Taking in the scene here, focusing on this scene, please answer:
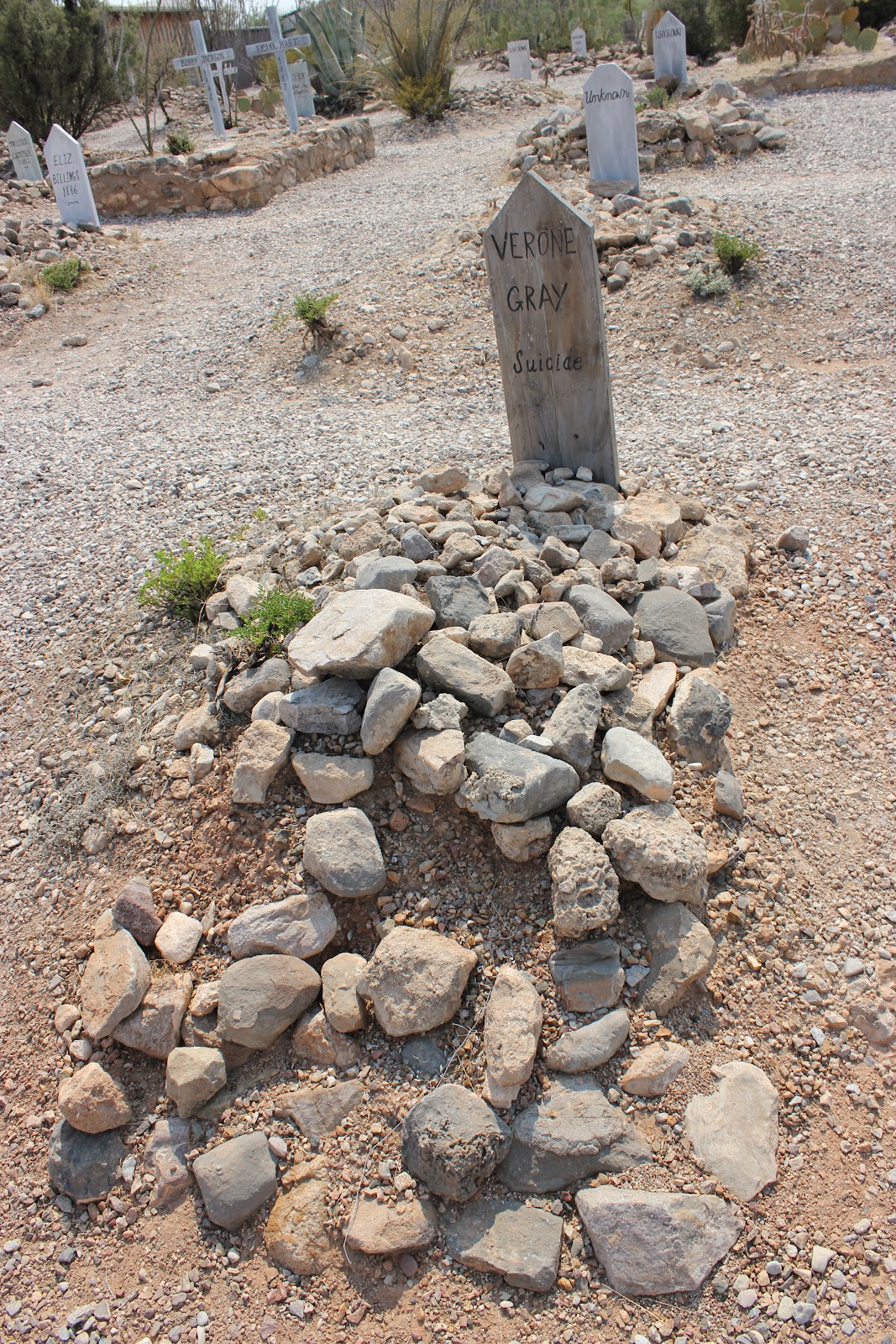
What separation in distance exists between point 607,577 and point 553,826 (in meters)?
1.30

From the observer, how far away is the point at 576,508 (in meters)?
4.06

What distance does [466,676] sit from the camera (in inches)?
114

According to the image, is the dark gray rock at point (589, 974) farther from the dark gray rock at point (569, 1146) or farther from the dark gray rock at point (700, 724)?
the dark gray rock at point (700, 724)

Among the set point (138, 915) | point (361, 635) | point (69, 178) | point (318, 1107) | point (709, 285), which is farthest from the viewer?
point (69, 178)

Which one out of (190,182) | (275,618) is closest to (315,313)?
(275,618)

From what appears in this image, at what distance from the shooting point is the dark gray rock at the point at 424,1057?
7.79ft

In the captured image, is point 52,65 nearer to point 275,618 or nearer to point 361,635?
point 275,618

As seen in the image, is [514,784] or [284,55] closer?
[514,784]

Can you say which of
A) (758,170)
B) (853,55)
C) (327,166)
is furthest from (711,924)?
(853,55)

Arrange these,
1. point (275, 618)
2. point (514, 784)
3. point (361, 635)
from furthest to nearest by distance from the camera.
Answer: point (275, 618)
point (361, 635)
point (514, 784)

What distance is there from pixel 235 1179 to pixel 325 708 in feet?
4.36

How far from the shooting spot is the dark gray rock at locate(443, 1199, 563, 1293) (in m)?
2.02

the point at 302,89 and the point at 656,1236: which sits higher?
the point at 302,89

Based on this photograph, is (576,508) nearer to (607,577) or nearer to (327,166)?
(607,577)
